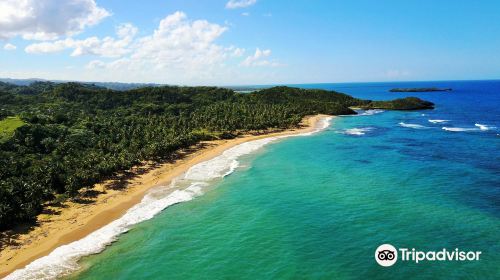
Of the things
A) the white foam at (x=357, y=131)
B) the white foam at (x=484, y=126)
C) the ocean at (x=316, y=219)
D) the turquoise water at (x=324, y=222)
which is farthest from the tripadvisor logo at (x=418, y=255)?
the white foam at (x=484, y=126)

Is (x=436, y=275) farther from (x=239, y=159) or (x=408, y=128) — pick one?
(x=408, y=128)

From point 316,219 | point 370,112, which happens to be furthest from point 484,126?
point 316,219

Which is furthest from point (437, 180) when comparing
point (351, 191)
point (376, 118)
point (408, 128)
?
point (376, 118)

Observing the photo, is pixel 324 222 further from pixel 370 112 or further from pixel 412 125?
pixel 370 112

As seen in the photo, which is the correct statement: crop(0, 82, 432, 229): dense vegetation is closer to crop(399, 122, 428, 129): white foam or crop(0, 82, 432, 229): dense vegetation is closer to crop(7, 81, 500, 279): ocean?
crop(7, 81, 500, 279): ocean

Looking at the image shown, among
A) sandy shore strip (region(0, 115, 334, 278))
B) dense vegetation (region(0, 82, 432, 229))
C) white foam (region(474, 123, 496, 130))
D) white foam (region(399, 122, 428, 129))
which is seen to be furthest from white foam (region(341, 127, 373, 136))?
sandy shore strip (region(0, 115, 334, 278))
